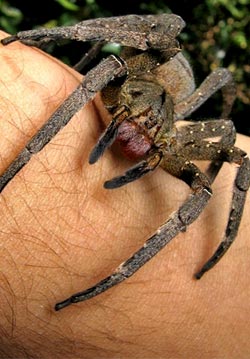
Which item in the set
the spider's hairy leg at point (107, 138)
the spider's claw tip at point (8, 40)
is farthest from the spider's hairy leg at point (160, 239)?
the spider's claw tip at point (8, 40)

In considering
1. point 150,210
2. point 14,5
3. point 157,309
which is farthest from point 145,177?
point 14,5

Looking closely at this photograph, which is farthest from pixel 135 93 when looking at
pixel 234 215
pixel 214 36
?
pixel 214 36

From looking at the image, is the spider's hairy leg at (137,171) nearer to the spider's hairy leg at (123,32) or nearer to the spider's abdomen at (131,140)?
the spider's abdomen at (131,140)

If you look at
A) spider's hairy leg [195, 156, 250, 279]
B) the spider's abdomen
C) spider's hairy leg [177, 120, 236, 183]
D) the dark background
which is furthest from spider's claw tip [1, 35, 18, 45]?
the dark background

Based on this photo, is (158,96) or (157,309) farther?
(158,96)

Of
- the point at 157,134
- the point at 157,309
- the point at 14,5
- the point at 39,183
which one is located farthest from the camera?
the point at 14,5

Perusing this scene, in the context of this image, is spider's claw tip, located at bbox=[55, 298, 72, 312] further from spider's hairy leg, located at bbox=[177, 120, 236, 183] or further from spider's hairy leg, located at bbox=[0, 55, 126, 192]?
spider's hairy leg, located at bbox=[177, 120, 236, 183]

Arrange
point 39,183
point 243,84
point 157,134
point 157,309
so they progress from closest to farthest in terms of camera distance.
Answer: point 39,183
point 157,309
point 157,134
point 243,84

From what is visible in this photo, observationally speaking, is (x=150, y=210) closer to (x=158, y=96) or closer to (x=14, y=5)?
(x=158, y=96)
